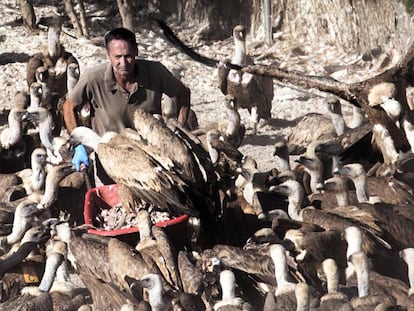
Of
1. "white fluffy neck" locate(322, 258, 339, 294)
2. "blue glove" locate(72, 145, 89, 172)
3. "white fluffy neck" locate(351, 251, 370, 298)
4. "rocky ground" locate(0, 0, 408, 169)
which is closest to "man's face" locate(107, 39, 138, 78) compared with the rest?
"blue glove" locate(72, 145, 89, 172)

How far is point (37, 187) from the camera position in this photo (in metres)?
7.88

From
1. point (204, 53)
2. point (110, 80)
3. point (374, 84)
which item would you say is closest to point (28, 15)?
point (204, 53)

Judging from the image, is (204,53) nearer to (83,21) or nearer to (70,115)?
(83,21)

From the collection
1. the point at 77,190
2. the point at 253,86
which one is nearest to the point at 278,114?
the point at 253,86

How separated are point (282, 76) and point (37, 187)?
6.25 ft

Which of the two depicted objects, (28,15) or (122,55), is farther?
(28,15)

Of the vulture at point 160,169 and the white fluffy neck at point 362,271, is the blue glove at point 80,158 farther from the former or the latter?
the white fluffy neck at point 362,271

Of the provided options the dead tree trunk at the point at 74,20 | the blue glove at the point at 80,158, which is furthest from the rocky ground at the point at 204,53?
the blue glove at the point at 80,158

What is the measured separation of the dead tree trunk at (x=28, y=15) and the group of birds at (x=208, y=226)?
4185 mm

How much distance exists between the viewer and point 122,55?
7773 mm

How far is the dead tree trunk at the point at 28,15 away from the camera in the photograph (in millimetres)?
12766

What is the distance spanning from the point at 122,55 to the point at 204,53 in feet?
16.2

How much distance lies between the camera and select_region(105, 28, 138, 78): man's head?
7762 mm

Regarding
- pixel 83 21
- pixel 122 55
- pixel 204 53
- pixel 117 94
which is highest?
pixel 122 55
